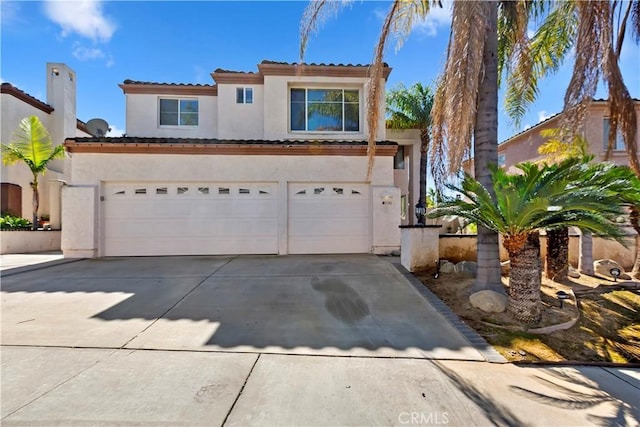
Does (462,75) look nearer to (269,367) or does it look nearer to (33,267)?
(269,367)

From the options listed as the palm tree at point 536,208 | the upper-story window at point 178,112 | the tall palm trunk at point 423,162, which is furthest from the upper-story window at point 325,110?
the palm tree at point 536,208

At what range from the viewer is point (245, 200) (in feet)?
33.9

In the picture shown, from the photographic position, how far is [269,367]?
11.5ft

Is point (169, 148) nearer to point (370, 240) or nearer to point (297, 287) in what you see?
point (297, 287)

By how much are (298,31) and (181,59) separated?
7005mm

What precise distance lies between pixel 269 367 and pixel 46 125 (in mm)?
19541

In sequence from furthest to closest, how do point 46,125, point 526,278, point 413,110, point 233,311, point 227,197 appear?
point 46,125, point 413,110, point 227,197, point 233,311, point 526,278

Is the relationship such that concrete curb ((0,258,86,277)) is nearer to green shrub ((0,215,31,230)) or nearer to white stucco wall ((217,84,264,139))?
green shrub ((0,215,31,230))

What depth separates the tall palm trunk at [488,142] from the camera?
19.2 ft

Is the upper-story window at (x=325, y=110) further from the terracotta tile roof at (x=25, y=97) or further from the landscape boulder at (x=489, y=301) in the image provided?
the terracotta tile roof at (x=25, y=97)

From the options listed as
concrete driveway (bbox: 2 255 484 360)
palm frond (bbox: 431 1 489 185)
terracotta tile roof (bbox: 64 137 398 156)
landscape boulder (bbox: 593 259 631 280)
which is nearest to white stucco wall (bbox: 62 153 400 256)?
terracotta tile roof (bbox: 64 137 398 156)

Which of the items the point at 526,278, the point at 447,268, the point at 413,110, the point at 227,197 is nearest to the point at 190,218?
the point at 227,197

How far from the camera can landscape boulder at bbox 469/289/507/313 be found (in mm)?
5297

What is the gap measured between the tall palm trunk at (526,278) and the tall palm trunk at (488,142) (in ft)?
2.66
